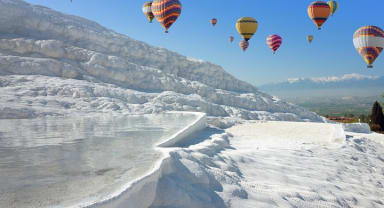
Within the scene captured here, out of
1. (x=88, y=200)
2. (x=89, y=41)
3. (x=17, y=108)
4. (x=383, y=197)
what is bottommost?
(x=383, y=197)

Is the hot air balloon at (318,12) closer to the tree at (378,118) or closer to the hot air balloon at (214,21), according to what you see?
the tree at (378,118)

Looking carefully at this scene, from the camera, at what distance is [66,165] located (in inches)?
225

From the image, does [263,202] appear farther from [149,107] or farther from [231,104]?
[231,104]

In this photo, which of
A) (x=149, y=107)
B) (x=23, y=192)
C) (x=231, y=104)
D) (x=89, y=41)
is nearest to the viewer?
(x=23, y=192)

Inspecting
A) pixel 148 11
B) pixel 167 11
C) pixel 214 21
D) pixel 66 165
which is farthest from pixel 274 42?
pixel 66 165

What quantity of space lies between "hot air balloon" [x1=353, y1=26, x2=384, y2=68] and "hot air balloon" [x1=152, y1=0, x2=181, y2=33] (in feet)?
44.3

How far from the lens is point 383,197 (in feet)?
27.6

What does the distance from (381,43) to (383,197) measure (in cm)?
1778

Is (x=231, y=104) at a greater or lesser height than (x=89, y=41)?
lesser

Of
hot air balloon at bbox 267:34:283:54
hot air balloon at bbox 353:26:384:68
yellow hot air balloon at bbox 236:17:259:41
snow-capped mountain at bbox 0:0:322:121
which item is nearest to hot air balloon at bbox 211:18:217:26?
snow-capped mountain at bbox 0:0:322:121

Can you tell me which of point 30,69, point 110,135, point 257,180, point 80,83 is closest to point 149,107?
point 80,83

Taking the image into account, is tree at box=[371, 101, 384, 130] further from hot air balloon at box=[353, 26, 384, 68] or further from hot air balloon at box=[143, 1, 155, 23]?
hot air balloon at box=[143, 1, 155, 23]

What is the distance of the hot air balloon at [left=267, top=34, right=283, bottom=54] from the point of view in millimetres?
33656

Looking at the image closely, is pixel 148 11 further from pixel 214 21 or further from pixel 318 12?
pixel 318 12
